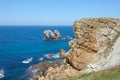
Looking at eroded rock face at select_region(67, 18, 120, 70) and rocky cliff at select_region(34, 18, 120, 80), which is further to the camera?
eroded rock face at select_region(67, 18, 120, 70)

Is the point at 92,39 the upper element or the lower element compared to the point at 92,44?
upper

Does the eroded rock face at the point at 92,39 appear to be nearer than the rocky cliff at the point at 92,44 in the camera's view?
No

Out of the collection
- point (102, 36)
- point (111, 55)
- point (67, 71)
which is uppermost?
point (102, 36)

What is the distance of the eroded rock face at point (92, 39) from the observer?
31188mm

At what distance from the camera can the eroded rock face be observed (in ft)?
102

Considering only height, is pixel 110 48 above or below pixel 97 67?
above

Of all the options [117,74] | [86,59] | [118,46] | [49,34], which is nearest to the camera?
[117,74]

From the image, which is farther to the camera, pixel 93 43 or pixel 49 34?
pixel 49 34

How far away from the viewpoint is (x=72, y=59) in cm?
3275

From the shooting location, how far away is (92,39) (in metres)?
31.7

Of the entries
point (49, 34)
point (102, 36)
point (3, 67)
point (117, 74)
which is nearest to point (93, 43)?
point (102, 36)

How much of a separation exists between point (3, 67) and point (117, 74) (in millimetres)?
56607

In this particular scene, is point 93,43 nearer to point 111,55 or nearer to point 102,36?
point 102,36

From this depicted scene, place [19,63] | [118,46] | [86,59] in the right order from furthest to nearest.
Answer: [19,63]
[86,59]
[118,46]
